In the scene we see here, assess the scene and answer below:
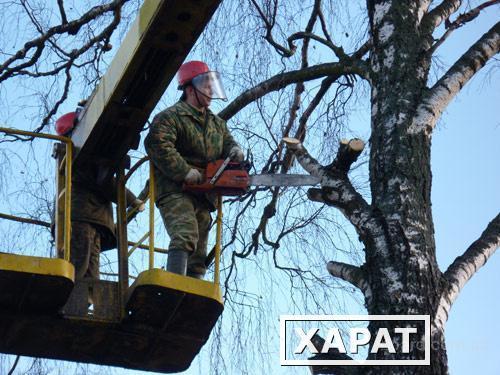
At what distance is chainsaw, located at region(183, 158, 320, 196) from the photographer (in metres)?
8.94

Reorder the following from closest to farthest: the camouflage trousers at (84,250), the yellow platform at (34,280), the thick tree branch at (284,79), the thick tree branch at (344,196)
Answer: the thick tree branch at (344,196)
the yellow platform at (34,280)
the camouflage trousers at (84,250)
the thick tree branch at (284,79)

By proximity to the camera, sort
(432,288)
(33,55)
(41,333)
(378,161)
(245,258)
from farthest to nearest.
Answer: (33,55)
(245,258)
(41,333)
(378,161)
(432,288)

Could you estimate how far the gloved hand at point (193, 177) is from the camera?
349 inches

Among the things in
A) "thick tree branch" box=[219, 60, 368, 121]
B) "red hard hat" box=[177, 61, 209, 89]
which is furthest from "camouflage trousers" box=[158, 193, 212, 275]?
"thick tree branch" box=[219, 60, 368, 121]

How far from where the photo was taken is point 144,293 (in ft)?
28.4

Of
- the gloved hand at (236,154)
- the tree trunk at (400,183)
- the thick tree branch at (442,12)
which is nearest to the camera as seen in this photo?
the tree trunk at (400,183)

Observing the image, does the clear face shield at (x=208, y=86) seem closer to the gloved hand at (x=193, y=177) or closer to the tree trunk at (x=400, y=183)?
the gloved hand at (x=193, y=177)

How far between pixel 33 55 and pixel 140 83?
209cm

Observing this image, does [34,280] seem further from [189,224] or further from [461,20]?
[461,20]

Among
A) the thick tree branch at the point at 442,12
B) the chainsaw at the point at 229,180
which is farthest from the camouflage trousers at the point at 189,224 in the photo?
the thick tree branch at the point at 442,12

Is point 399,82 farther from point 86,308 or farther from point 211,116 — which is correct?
point 86,308

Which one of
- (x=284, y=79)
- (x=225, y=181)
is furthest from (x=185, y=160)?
(x=284, y=79)

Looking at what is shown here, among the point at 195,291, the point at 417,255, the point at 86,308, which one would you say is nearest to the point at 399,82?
the point at 417,255

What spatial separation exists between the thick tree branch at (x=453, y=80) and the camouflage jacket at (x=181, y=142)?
4.85ft
